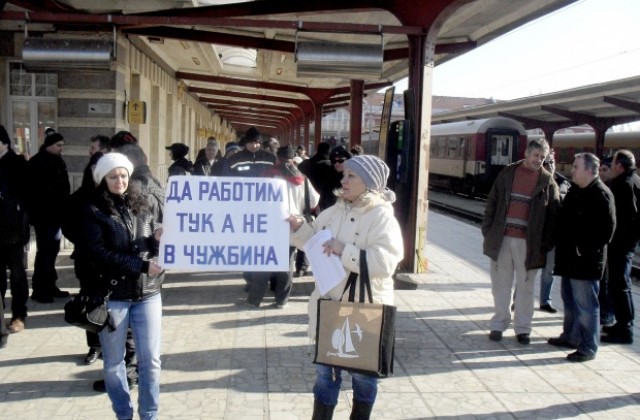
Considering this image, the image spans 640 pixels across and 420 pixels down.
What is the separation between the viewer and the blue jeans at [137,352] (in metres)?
3.75

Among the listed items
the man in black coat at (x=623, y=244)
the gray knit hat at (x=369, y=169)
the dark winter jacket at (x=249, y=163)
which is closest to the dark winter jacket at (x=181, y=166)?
the dark winter jacket at (x=249, y=163)

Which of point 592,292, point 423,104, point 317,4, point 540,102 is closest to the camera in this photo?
point 592,292

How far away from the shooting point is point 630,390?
506 cm

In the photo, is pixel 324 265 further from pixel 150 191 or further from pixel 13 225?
pixel 13 225

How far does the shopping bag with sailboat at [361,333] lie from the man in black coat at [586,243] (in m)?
2.86

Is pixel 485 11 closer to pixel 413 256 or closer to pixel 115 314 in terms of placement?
pixel 413 256

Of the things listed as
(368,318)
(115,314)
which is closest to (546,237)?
(368,318)

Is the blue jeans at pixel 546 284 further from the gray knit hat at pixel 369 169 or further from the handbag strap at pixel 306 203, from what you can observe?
the gray knit hat at pixel 369 169

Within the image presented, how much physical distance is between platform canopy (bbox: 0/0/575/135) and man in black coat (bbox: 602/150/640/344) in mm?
3065

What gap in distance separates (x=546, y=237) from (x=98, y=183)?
4114mm

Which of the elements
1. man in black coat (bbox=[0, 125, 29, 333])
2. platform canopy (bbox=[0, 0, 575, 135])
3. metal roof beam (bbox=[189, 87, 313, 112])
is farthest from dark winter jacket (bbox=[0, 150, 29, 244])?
metal roof beam (bbox=[189, 87, 313, 112])

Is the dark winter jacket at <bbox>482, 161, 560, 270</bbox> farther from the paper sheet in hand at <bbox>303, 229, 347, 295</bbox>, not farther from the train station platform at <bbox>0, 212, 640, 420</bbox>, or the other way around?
the paper sheet in hand at <bbox>303, 229, 347, 295</bbox>

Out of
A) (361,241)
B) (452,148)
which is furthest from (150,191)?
(452,148)

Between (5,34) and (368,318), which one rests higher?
(5,34)
